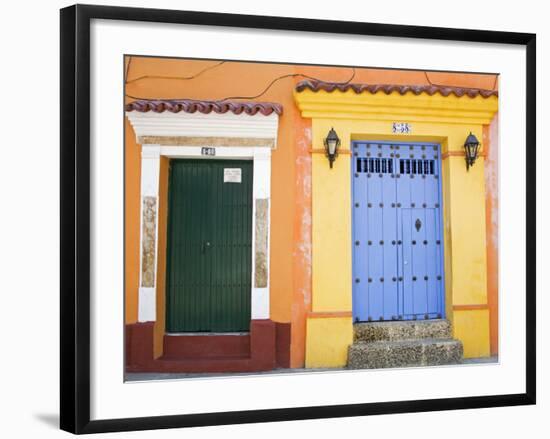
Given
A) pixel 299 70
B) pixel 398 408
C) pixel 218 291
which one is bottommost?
pixel 398 408

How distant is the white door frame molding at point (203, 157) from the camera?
3.17m

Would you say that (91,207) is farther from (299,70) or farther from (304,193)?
(299,70)

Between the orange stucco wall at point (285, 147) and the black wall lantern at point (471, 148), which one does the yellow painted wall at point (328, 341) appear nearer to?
the orange stucco wall at point (285, 147)

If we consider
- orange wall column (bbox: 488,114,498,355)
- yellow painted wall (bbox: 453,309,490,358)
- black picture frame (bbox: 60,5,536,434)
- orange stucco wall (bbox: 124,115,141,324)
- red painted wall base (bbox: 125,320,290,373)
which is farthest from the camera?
yellow painted wall (bbox: 453,309,490,358)

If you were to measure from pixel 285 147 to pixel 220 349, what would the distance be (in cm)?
186

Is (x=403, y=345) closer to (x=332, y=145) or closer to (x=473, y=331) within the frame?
(x=473, y=331)

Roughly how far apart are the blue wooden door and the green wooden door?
1.01 m

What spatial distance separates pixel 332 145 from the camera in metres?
3.30

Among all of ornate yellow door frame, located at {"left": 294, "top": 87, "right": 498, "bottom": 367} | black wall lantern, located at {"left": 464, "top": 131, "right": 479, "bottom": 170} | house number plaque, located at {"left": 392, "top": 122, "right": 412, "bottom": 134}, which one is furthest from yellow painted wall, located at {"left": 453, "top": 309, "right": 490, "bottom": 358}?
house number plaque, located at {"left": 392, "top": 122, "right": 412, "bottom": 134}

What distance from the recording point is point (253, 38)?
94.5 inches

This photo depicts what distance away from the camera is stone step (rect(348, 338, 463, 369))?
323cm

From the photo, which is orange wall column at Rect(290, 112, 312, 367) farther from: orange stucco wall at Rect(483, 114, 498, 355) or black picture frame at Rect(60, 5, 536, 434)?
orange stucco wall at Rect(483, 114, 498, 355)

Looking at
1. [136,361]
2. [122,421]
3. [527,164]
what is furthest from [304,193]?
[122,421]

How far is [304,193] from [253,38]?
1.39 meters
